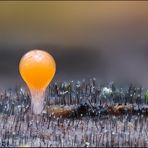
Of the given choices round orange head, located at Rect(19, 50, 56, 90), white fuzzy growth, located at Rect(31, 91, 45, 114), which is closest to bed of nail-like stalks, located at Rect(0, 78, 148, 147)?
white fuzzy growth, located at Rect(31, 91, 45, 114)

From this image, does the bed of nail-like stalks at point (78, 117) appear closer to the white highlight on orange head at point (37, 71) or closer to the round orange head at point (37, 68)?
the white highlight on orange head at point (37, 71)

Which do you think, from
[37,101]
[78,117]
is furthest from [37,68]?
[78,117]

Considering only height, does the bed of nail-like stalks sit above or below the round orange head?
below

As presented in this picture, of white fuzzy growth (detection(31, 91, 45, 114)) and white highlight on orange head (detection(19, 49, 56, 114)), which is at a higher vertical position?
white highlight on orange head (detection(19, 49, 56, 114))

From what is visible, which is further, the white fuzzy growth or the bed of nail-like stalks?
the white fuzzy growth

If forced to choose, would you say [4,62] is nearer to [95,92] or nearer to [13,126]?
[95,92]

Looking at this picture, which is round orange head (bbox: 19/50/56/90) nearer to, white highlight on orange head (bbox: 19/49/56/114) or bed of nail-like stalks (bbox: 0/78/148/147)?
white highlight on orange head (bbox: 19/49/56/114)

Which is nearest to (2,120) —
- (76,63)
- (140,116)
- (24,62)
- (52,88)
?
(24,62)
